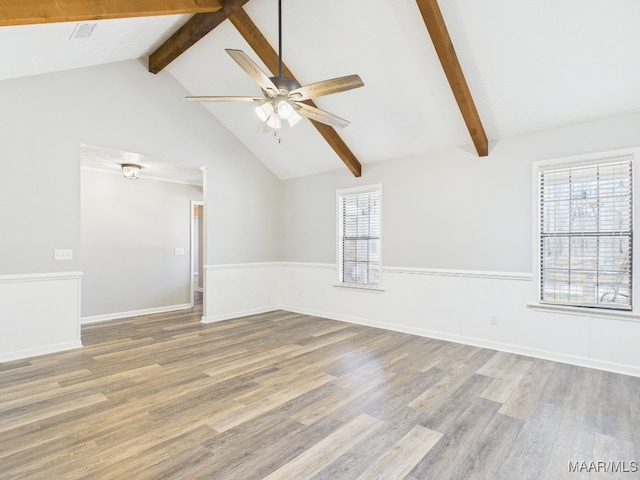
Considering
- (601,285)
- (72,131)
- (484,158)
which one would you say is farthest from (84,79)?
(601,285)

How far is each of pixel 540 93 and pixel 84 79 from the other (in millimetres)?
5367

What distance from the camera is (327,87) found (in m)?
2.82

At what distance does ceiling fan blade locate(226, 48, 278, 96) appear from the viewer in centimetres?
256

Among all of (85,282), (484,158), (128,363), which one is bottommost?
(128,363)

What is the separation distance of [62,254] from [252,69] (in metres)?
3.35

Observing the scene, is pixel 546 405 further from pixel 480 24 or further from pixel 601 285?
pixel 480 24

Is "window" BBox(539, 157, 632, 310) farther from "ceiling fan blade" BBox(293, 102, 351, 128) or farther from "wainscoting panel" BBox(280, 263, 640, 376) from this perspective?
"ceiling fan blade" BBox(293, 102, 351, 128)

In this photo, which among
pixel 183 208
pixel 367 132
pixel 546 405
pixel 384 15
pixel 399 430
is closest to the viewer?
pixel 399 430

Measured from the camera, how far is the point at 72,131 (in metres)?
4.25

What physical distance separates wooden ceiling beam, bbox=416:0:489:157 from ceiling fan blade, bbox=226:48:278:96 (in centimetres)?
147

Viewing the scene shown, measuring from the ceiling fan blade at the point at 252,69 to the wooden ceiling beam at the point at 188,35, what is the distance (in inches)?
51.9

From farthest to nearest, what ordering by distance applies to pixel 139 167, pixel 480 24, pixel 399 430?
pixel 139 167, pixel 480 24, pixel 399 430
